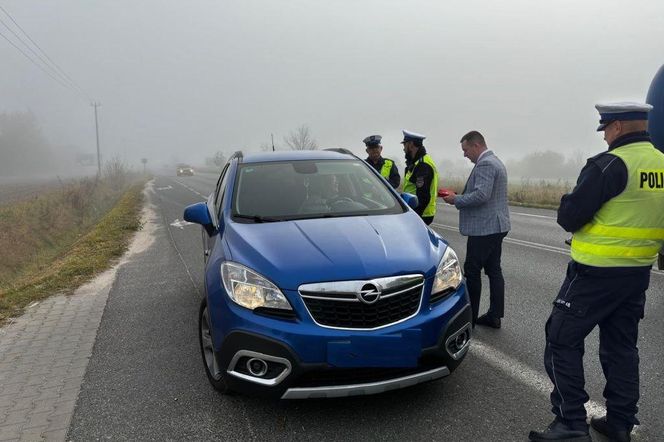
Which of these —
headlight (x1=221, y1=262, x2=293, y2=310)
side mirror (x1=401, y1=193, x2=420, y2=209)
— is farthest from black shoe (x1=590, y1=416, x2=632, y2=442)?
side mirror (x1=401, y1=193, x2=420, y2=209)

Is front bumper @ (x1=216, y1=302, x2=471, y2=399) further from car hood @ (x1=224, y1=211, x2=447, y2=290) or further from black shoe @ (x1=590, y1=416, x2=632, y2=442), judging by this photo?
black shoe @ (x1=590, y1=416, x2=632, y2=442)

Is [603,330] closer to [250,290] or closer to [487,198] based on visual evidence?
[487,198]

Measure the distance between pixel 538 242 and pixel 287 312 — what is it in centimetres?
758

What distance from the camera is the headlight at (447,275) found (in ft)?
9.74

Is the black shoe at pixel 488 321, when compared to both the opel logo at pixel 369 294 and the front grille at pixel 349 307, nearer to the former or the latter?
the front grille at pixel 349 307

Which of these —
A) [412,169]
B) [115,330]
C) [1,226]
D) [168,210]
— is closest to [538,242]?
[412,169]

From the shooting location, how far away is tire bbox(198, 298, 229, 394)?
10.2ft

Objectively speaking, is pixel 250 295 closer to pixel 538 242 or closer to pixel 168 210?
pixel 538 242

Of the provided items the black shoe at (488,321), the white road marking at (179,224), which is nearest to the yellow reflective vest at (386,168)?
the black shoe at (488,321)

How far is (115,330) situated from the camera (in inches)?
184

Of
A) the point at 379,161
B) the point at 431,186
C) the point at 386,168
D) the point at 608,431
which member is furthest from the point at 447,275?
the point at 379,161

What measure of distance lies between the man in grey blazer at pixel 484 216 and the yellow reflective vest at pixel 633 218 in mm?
1666

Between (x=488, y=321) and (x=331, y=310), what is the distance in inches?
92.6

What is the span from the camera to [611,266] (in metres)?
2.49
